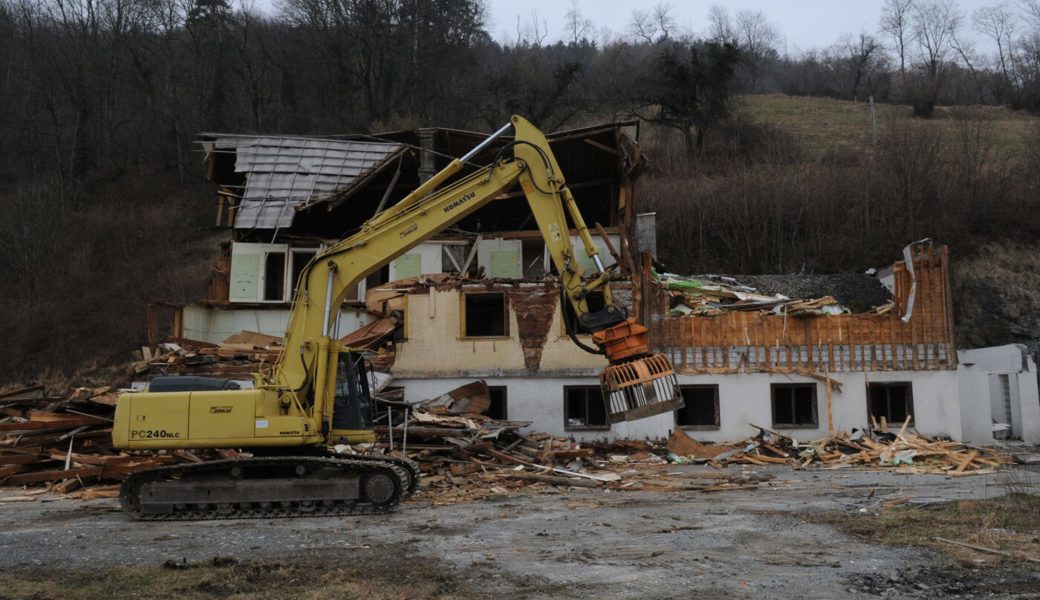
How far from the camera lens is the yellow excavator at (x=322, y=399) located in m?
11.5

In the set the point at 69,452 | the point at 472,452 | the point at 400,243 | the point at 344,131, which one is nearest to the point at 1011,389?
the point at 472,452

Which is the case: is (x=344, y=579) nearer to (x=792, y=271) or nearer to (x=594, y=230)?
(x=594, y=230)

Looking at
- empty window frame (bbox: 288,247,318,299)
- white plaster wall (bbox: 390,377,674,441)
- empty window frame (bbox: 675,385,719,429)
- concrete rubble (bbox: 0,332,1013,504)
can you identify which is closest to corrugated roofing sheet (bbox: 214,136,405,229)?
empty window frame (bbox: 288,247,318,299)

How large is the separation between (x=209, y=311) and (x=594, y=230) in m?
12.3

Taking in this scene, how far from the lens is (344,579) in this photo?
7.46m

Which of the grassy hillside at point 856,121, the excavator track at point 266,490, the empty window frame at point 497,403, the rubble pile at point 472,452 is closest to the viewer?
the excavator track at point 266,490

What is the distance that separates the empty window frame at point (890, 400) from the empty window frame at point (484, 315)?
999 cm

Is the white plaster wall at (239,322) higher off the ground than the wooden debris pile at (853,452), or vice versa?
the white plaster wall at (239,322)

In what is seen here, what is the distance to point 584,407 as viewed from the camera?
21.8 m

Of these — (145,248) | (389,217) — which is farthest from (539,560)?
(145,248)

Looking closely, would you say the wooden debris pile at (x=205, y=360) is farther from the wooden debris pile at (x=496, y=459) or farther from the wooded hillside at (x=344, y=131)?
the wooded hillside at (x=344, y=131)

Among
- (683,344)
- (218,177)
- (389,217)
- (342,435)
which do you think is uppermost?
(218,177)

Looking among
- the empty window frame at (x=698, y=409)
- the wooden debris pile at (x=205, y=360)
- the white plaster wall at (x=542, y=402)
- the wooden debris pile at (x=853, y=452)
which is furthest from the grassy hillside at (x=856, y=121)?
the wooden debris pile at (x=205, y=360)

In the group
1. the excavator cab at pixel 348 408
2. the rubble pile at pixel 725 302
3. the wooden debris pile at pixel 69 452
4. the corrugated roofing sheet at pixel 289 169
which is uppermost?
the corrugated roofing sheet at pixel 289 169
